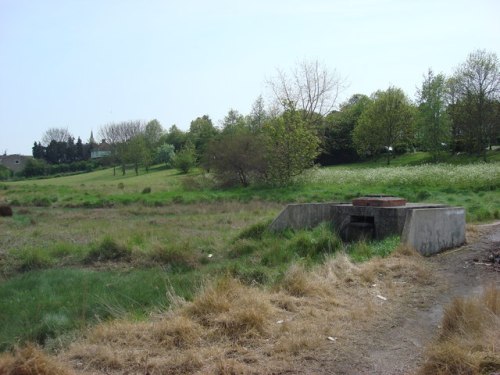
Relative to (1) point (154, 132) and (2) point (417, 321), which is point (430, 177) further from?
(1) point (154, 132)

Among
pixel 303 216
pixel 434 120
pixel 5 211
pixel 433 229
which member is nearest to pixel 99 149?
pixel 434 120

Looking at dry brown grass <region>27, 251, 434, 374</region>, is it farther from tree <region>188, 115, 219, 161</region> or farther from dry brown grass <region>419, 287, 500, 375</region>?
tree <region>188, 115, 219, 161</region>

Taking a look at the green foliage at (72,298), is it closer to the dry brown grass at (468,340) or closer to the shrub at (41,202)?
the dry brown grass at (468,340)

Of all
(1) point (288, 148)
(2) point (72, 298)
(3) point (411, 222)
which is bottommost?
(2) point (72, 298)

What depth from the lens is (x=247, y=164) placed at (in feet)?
132

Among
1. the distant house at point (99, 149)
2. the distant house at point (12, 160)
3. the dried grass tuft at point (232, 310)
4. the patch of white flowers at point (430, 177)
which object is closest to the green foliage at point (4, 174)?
the distant house at point (99, 149)

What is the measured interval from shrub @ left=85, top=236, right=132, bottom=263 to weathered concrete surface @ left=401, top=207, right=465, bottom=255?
7694 mm

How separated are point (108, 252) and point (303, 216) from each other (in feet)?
18.7

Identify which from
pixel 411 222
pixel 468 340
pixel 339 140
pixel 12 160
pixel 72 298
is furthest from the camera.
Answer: pixel 12 160

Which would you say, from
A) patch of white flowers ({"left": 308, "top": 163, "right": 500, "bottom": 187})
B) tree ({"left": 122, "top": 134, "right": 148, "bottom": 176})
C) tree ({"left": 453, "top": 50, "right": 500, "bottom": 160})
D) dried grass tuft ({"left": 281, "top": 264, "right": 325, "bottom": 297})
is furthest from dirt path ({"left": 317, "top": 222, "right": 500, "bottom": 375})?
tree ({"left": 122, "top": 134, "right": 148, "bottom": 176})

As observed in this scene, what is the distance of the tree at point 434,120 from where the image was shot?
56.9 m

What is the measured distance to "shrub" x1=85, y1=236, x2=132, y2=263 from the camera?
47.7 ft

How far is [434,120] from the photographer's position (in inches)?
2248

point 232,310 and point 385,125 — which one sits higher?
point 385,125
